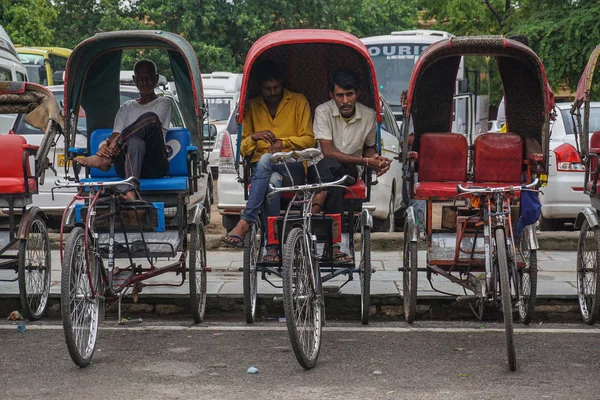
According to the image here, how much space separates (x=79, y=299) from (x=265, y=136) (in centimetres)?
208

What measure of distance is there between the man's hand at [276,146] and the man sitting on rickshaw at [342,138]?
28cm

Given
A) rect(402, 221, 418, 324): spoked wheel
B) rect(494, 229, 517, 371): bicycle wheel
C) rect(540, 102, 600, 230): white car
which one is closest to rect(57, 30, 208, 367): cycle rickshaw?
rect(402, 221, 418, 324): spoked wheel

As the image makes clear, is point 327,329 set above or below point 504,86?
below

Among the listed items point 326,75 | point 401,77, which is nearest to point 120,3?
point 401,77

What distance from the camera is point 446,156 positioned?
339 inches

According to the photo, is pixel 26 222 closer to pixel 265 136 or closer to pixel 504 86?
pixel 265 136

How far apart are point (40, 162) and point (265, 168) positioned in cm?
182

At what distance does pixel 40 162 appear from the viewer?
26.7 ft

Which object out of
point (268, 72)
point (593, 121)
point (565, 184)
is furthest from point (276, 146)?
point (593, 121)

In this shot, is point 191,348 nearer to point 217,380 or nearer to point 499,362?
point 217,380

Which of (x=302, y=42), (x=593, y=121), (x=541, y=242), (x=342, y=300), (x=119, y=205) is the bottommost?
(x=541, y=242)

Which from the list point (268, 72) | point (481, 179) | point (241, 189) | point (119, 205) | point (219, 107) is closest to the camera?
point (119, 205)

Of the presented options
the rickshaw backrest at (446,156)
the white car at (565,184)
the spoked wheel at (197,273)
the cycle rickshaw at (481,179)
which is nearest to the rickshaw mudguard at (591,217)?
the cycle rickshaw at (481,179)

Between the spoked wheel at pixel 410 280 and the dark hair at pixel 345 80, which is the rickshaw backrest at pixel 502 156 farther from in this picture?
the dark hair at pixel 345 80
